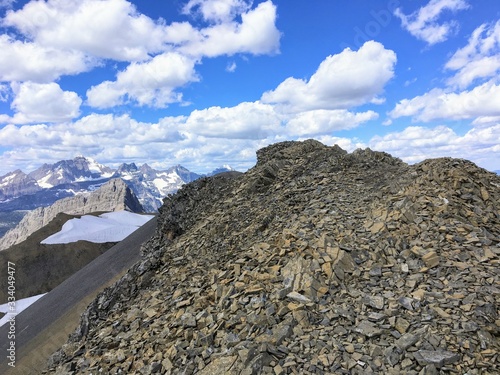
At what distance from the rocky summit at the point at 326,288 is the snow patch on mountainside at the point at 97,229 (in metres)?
69.2

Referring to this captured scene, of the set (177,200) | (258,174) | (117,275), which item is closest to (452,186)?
(258,174)

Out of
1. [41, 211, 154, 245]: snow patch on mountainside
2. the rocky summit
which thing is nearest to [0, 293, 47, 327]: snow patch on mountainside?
[41, 211, 154, 245]: snow patch on mountainside

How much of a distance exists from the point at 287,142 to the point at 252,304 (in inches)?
771

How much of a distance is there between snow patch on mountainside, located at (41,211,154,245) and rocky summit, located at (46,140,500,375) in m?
69.2

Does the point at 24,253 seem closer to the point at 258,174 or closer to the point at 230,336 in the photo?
the point at 258,174

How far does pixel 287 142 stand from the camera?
2991 centimetres

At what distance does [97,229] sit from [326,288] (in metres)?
87.6

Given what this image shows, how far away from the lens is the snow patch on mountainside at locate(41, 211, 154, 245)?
81.2 m

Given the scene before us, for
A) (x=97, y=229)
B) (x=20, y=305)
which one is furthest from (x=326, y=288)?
(x=97, y=229)

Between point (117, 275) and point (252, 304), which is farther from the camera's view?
point (117, 275)

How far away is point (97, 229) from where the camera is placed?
88938mm

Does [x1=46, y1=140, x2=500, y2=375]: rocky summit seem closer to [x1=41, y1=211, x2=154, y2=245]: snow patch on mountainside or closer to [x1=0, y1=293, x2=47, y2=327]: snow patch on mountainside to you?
[x1=0, y1=293, x2=47, y2=327]: snow patch on mountainside

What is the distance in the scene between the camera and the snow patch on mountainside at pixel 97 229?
266 ft

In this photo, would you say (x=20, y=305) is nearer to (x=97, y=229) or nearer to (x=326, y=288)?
(x=97, y=229)
